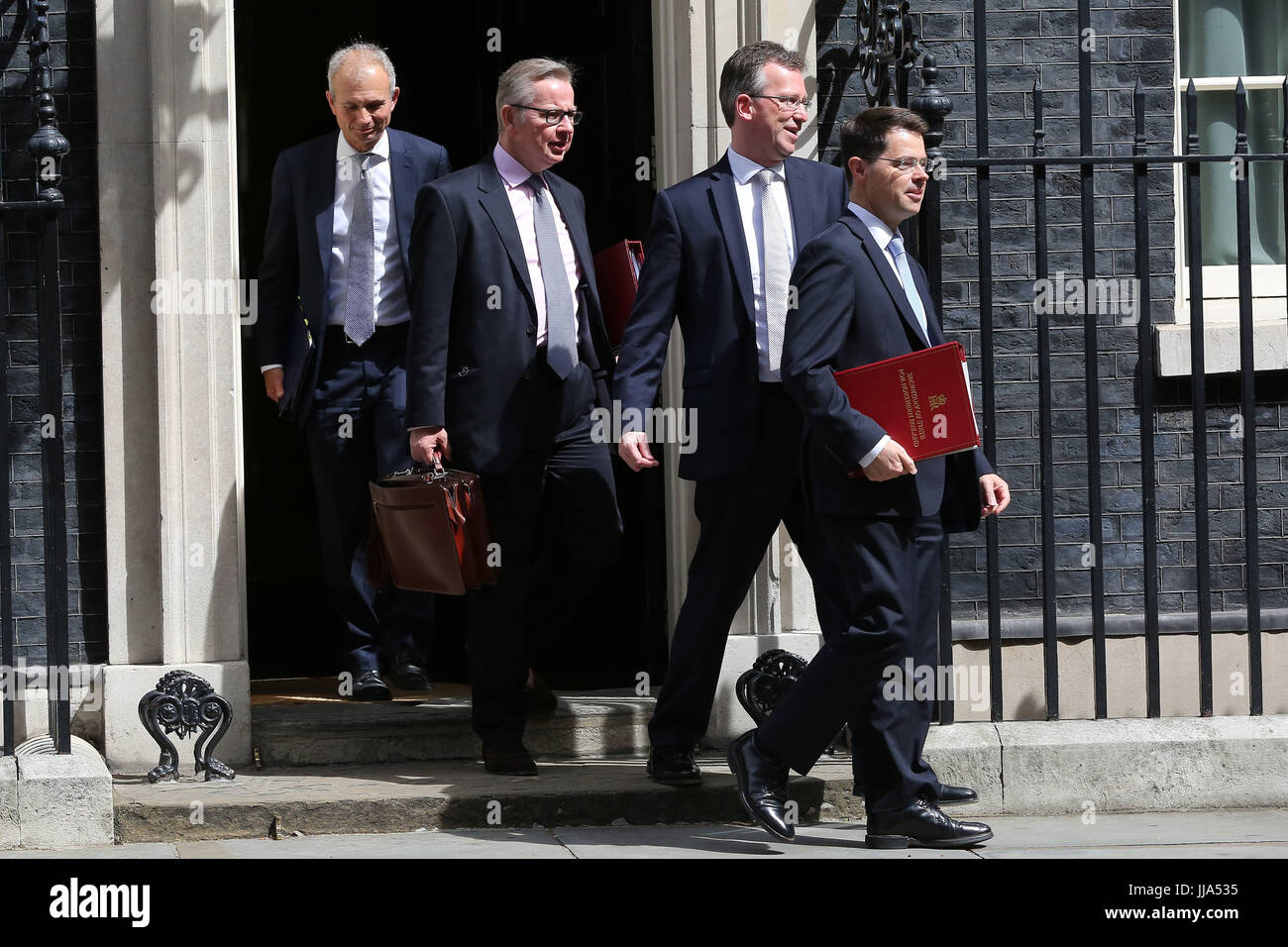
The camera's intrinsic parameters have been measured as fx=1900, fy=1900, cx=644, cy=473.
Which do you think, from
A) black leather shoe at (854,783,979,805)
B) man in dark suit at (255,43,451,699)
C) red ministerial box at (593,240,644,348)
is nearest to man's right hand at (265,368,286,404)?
man in dark suit at (255,43,451,699)

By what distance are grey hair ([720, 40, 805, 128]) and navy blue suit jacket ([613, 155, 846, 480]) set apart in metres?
0.27

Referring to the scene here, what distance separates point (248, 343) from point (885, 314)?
3806 mm

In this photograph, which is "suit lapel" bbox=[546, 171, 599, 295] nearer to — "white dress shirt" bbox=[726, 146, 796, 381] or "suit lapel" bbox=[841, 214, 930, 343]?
"white dress shirt" bbox=[726, 146, 796, 381]

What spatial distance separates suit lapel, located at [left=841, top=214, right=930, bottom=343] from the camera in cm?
538

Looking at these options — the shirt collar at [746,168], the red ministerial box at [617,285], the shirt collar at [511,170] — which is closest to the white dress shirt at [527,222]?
the shirt collar at [511,170]

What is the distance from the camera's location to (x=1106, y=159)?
618cm

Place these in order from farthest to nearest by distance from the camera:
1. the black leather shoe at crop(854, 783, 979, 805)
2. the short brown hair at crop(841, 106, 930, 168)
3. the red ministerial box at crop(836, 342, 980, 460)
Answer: the black leather shoe at crop(854, 783, 979, 805), the short brown hair at crop(841, 106, 930, 168), the red ministerial box at crop(836, 342, 980, 460)

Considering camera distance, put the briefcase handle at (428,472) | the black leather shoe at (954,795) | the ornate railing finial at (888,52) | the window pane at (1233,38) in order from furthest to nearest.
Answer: the window pane at (1233,38)
the ornate railing finial at (888,52)
the briefcase handle at (428,472)
the black leather shoe at (954,795)

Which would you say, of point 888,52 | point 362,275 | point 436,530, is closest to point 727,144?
point 888,52

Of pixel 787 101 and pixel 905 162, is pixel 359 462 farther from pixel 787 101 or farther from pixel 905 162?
pixel 905 162

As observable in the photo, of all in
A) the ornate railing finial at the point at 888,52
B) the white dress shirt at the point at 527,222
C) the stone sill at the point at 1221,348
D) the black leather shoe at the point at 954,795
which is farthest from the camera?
the stone sill at the point at 1221,348

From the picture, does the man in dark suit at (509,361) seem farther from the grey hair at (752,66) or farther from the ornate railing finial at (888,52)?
the ornate railing finial at (888,52)

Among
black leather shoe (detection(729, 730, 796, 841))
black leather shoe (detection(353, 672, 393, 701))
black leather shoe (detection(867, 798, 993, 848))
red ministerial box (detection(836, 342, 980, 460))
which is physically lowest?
black leather shoe (detection(867, 798, 993, 848))

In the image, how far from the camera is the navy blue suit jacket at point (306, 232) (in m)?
6.53
